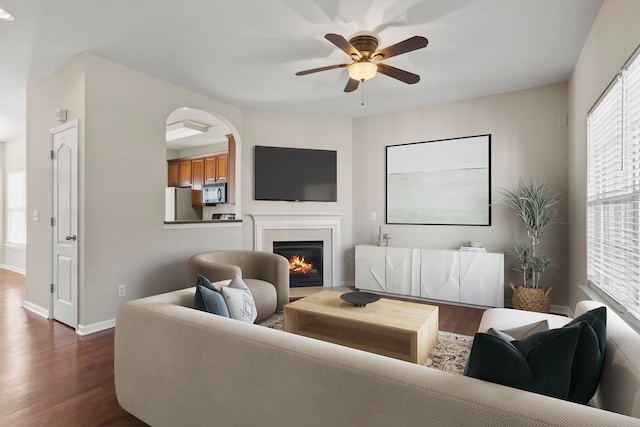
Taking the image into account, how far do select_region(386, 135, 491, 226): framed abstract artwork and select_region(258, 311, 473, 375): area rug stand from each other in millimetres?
1808

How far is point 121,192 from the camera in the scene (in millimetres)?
3354

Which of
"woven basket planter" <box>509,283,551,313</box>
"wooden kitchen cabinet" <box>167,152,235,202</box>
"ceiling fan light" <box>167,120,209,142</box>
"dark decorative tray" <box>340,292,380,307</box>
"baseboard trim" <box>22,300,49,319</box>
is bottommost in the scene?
"baseboard trim" <box>22,300,49,319</box>

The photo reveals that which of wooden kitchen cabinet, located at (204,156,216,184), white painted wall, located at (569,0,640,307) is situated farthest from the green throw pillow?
wooden kitchen cabinet, located at (204,156,216,184)

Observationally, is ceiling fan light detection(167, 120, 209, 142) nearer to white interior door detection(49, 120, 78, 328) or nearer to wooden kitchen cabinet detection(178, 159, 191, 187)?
wooden kitchen cabinet detection(178, 159, 191, 187)

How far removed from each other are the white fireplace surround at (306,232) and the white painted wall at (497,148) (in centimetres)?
54

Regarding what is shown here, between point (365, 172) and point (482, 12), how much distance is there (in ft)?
9.33

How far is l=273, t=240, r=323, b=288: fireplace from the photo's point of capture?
4930mm

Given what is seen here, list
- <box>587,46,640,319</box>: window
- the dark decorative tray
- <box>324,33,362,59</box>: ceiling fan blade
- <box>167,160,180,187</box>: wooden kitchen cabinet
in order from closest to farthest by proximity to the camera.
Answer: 1. <box>587,46,640,319</box>: window
2. <box>324,33,362,59</box>: ceiling fan blade
3. the dark decorative tray
4. <box>167,160,180,187</box>: wooden kitchen cabinet

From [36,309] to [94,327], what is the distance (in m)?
1.25

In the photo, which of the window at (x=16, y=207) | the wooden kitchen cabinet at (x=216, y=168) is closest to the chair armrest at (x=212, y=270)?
the wooden kitchen cabinet at (x=216, y=168)

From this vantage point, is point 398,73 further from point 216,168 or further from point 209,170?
point 209,170

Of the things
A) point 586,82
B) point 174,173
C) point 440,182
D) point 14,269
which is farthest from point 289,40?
point 14,269

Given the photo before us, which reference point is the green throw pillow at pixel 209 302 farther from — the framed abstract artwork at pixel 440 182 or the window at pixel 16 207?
the window at pixel 16 207

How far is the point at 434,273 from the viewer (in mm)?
4160
